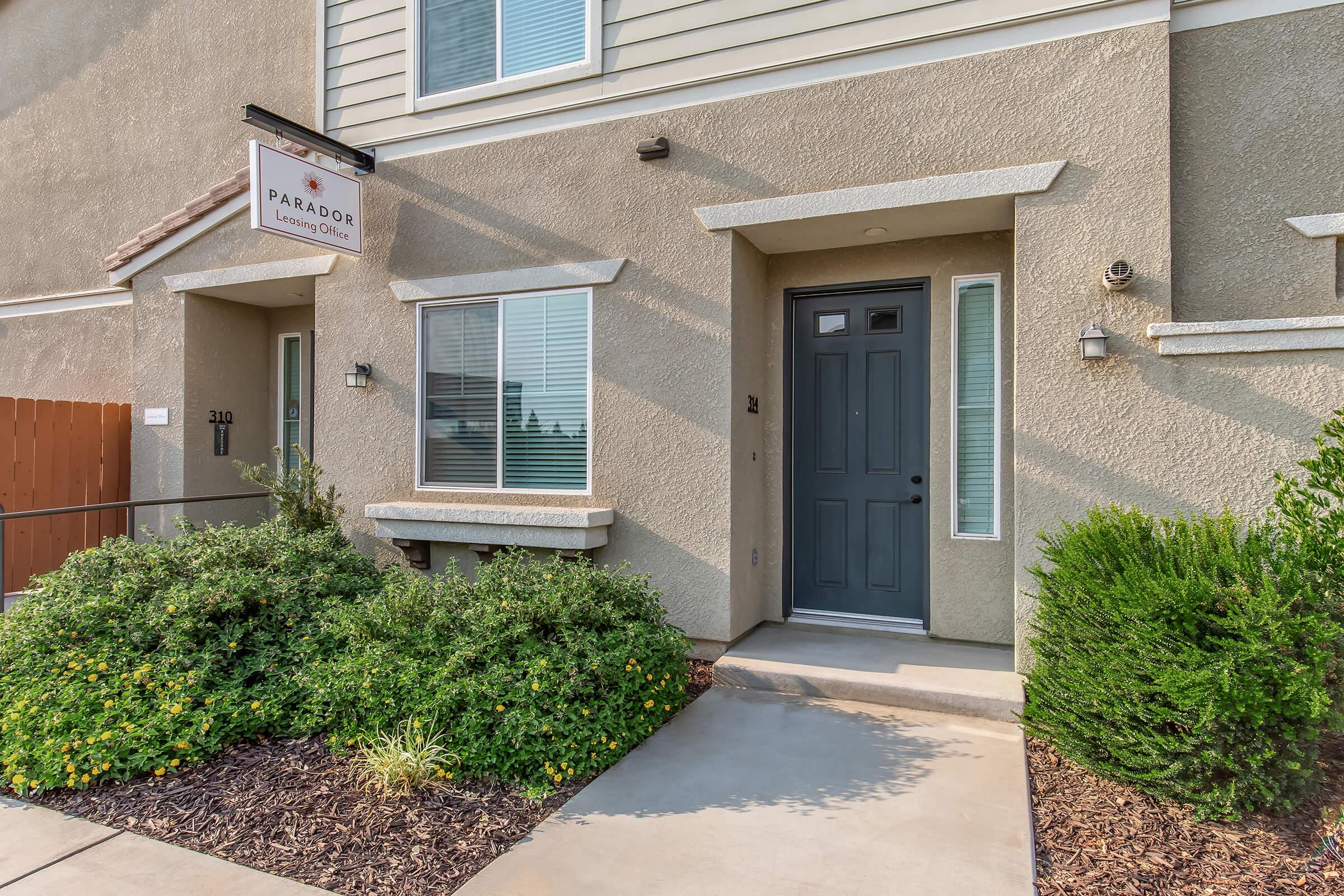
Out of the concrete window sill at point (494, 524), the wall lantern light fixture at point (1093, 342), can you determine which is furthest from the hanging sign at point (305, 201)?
the wall lantern light fixture at point (1093, 342)

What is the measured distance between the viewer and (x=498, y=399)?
577 centimetres

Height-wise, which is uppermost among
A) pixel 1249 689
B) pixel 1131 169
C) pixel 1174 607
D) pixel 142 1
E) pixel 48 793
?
pixel 142 1

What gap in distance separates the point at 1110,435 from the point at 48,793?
5644 millimetres

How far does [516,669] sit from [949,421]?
337 centimetres

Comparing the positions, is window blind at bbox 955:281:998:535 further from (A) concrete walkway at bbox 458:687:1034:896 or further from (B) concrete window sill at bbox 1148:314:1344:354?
(A) concrete walkway at bbox 458:687:1034:896

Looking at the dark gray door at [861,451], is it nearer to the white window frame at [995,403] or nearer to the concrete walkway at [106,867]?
the white window frame at [995,403]

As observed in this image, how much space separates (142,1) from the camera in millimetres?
8172

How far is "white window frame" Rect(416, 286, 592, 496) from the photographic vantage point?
5438mm

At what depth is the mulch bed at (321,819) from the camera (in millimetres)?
2756

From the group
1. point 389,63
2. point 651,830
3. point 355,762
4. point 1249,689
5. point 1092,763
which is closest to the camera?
point 1249,689

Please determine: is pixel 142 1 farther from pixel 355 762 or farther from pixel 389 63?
pixel 355 762

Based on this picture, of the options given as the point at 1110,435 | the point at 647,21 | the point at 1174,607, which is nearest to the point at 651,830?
the point at 1174,607

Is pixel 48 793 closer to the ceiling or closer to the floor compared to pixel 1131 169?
closer to the floor

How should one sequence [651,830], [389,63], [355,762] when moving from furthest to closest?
[389,63], [355,762], [651,830]
